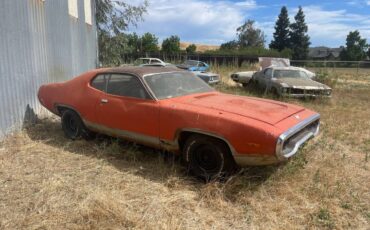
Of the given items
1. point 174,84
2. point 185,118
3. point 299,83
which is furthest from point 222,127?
point 299,83

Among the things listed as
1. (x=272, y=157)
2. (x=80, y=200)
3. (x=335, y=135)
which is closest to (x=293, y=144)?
(x=272, y=157)

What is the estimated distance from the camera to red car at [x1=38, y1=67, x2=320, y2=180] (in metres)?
3.83

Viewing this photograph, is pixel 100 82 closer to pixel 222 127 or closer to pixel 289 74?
pixel 222 127

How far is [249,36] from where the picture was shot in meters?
79.6

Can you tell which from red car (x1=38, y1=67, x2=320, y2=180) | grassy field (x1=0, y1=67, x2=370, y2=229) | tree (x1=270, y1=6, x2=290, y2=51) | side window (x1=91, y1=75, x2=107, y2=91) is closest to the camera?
grassy field (x1=0, y1=67, x2=370, y2=229)

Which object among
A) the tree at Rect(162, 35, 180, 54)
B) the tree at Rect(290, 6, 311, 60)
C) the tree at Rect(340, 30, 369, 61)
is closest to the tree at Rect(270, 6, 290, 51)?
the tree at Rect(290, 6, 311, 60)

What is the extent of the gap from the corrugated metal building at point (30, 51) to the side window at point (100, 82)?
168 centimetres

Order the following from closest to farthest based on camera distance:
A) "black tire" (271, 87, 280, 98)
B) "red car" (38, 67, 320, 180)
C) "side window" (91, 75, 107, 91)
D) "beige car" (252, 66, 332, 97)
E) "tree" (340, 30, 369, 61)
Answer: "red car" (38, 67, 320, 180), "side window" (91, 75, 107, 91), "beige car" (252, 66, 332, 97), "black tire" (271, 87, 280, 98), "tree" (340, 30, 369, 61)

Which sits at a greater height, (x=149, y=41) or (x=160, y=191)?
(x=149, y=41)

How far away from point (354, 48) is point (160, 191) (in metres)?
70.8

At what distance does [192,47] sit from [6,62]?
48.6 meters

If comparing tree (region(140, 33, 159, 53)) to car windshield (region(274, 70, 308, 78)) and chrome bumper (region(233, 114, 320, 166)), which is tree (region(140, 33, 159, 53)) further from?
chrome bumper (region(233, 114, 320, 166))

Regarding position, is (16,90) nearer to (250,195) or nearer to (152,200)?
(152,200)

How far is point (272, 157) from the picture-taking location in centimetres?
372
